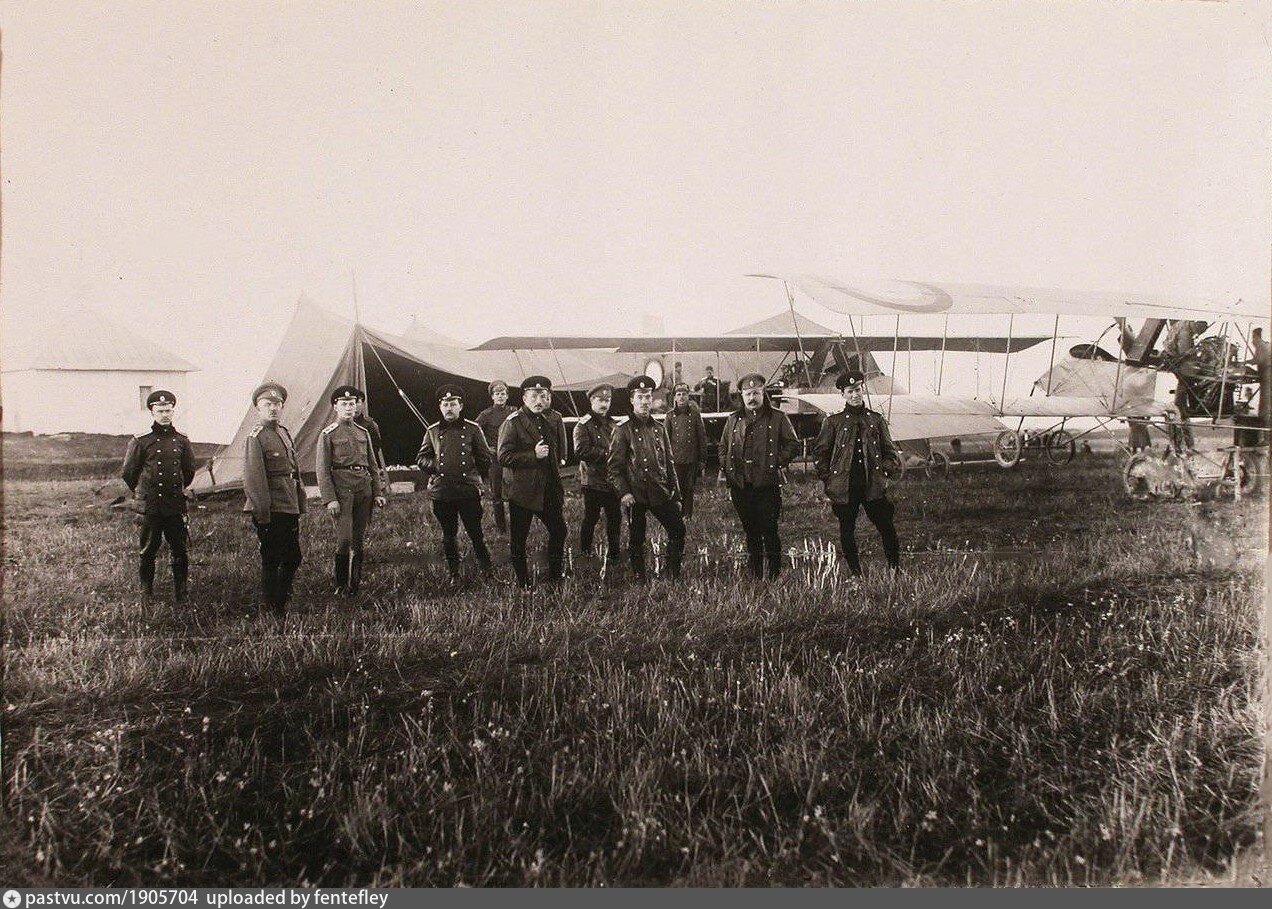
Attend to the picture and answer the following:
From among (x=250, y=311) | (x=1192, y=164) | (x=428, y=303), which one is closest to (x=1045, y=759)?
(x=1192, y=164)

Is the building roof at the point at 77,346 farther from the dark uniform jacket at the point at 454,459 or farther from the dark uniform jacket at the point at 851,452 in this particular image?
the dark uniform jacket at the point at 851,452

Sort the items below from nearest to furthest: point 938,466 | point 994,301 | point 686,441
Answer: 1. point 994,301
2. point 686,441
3. point 938,466

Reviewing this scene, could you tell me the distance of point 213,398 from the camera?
9.63ft

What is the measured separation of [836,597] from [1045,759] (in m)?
0.93

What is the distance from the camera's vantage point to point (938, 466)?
13.3ft

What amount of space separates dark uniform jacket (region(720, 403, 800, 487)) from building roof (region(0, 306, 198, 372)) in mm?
2609

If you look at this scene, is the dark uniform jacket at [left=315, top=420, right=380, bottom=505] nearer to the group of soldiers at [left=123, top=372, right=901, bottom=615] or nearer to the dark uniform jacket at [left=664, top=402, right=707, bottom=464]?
the group of soldiers at [left=123, top=372, right=901, bottom=615]

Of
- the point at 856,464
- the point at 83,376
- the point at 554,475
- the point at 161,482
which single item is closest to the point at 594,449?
the point at 554,475

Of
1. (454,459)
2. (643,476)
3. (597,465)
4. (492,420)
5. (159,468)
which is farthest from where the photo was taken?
(492,420)

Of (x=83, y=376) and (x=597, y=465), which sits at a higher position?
(x=83, y=376)

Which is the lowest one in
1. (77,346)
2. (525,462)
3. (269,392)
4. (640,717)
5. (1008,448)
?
(640,717)

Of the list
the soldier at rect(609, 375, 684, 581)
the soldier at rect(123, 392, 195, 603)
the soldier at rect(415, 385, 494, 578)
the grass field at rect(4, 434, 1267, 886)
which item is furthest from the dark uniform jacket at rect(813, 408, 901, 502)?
the soldier at rect(123, 392, 195, 603)

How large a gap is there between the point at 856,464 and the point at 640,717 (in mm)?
1753

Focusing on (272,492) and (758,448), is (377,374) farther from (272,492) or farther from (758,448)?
(758,448)
